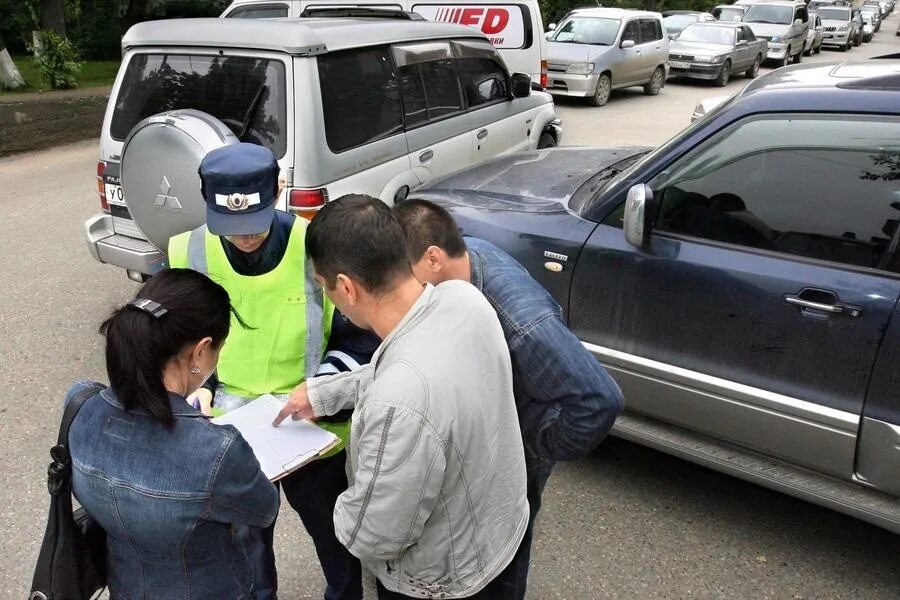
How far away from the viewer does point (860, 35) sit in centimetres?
3378

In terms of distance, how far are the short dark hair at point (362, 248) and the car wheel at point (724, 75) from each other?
60.4 feet

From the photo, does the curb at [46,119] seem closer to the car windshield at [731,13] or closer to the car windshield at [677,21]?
the car windshield at [677,21]

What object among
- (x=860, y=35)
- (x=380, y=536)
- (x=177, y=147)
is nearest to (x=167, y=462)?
(x=380, y=536)

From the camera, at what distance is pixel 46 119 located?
11.9 m

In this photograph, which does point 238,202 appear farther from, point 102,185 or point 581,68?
point 581,68

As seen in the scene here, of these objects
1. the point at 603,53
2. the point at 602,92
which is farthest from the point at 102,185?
the point at 602,92

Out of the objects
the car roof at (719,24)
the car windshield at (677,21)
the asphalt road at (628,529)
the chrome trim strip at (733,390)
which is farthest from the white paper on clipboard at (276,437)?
the car windshield at (677,21)

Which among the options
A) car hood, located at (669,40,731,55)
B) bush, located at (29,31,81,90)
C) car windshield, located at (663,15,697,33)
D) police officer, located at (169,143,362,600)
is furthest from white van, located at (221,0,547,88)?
car windshield, located at (663,15,697,33)

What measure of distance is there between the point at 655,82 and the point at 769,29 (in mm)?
7652

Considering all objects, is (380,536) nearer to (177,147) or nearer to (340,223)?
(340,223)

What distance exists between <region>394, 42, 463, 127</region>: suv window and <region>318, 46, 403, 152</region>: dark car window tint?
13 centimetres

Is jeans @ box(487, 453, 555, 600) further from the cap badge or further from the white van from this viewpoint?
the white van

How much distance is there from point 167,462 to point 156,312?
311 mm

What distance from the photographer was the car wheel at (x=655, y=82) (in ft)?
53.9
